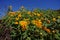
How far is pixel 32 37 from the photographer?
4.84 metres

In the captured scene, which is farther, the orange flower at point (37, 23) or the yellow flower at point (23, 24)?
the orange flower at point (37, 23)

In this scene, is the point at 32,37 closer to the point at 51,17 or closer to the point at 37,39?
the point at 37,39

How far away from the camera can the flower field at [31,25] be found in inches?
192

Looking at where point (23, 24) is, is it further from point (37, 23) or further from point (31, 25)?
point (37, 23)

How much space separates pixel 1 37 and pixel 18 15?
79 cm

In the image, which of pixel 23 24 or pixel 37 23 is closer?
pixel 23 24

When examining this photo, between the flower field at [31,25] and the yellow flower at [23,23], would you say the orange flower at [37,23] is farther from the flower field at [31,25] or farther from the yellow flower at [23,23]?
the yellow flower at [23,23]

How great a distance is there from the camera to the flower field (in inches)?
192

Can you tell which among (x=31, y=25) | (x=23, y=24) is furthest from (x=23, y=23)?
(x=31, y=25)

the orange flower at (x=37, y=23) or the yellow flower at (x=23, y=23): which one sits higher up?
the yellow flower at (x=23, y=23)

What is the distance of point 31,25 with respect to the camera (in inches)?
197

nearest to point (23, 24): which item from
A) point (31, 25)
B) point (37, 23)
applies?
point (31, 25)

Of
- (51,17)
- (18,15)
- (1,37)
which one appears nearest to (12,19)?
(18,15)

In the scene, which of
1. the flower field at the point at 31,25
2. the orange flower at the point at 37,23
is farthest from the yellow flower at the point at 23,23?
the orange flower at the point at 37,23
